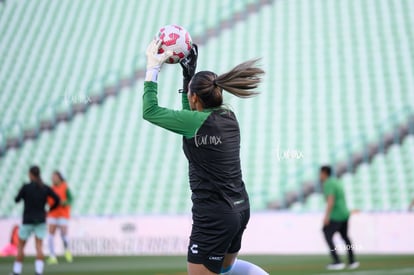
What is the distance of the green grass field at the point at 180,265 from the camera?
12758 mm

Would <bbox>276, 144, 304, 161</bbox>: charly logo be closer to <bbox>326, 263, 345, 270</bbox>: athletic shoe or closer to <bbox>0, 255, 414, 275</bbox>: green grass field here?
→ <bbox>0, 255, 414, 275</bbox>: green grass field

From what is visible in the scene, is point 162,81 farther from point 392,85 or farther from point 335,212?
point 335,212

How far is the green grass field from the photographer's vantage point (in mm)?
12758

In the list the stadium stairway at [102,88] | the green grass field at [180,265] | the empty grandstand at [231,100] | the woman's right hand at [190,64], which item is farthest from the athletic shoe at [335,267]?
the stadium stairway at [102,88]

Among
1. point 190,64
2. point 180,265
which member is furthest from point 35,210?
point 190,64

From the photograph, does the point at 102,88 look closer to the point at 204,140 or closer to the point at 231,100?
the point at 231,100

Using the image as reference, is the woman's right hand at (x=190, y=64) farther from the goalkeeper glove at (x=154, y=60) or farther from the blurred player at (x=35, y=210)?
the blurred player at (x=35, y=210)

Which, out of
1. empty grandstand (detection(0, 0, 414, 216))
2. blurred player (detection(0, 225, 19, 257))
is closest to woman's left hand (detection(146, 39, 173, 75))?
blurred player (detection(0, 225, 19, 257))

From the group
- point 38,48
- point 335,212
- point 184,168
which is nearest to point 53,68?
point 38,48

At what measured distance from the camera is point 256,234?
17391 mm

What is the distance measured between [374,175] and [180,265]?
21.4 ft

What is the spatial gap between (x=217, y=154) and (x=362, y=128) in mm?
15410

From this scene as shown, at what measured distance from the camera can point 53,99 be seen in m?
23.5

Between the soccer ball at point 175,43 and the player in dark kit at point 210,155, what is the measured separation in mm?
444
